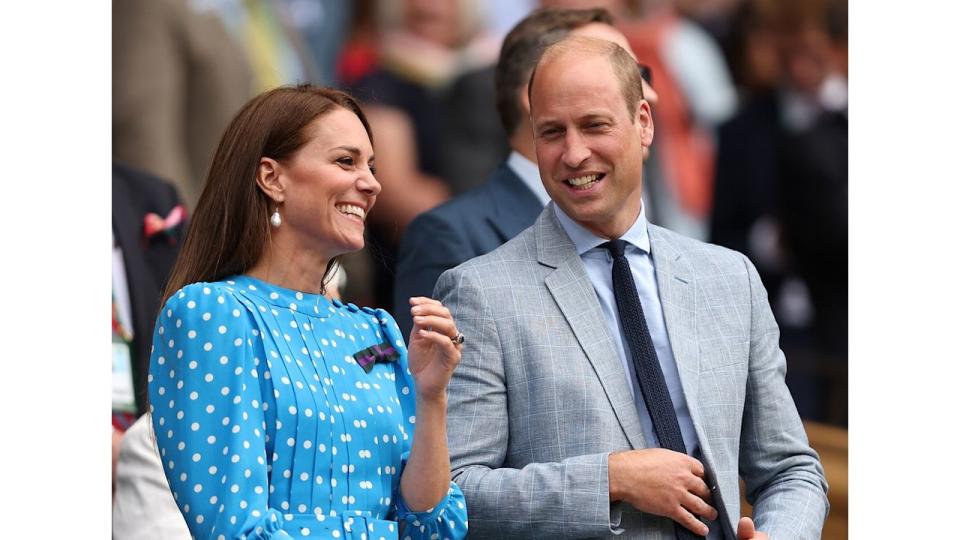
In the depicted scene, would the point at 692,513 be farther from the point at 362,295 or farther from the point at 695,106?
the point at 695,106

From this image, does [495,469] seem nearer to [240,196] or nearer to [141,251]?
[240,196]

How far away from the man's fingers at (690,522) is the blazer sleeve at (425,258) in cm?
105

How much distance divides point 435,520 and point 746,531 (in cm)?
67

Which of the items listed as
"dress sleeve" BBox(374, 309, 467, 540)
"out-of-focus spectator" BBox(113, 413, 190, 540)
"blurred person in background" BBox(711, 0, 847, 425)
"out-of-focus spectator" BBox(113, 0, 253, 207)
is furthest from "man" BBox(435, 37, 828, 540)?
"blurred person in background" BBox(711, 0, 847, 425)

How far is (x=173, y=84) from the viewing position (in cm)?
597

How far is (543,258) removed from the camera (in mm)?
3318

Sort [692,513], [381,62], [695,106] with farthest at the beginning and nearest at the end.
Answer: [695,106], [381,62], [692,513]

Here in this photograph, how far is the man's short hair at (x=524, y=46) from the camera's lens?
14.0 feet

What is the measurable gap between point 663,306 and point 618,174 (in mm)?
299

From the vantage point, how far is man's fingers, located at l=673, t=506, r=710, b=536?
3057 millimetres

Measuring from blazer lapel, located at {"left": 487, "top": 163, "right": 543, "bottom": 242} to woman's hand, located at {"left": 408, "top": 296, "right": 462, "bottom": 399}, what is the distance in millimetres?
1246

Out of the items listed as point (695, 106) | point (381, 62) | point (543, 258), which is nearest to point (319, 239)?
point (543, 258)

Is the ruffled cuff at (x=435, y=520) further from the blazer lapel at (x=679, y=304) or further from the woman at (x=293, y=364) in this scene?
the blazer lapel at (x=679, y=304)

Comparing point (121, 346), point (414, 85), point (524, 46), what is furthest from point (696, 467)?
point (414, 85)
